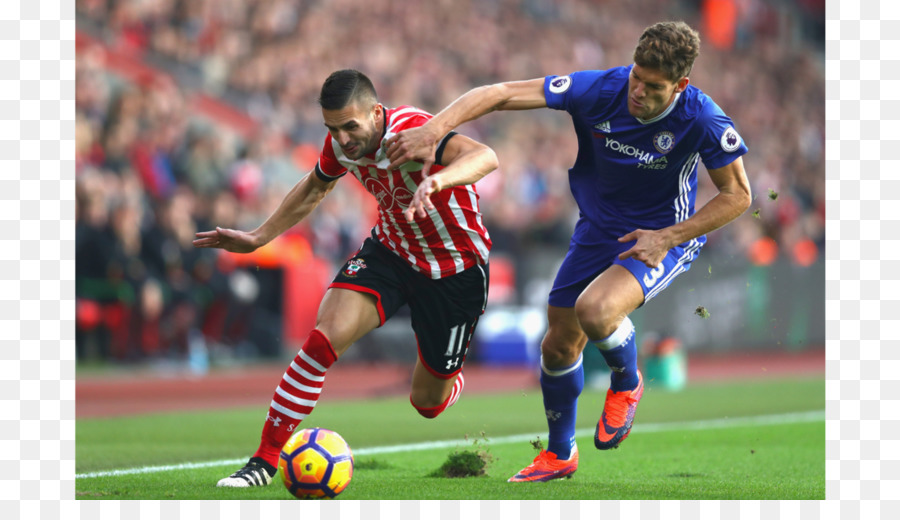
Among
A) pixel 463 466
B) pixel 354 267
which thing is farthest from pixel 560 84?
pixel 463 466

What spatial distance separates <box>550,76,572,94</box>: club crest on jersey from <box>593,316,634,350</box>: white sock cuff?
1333mm

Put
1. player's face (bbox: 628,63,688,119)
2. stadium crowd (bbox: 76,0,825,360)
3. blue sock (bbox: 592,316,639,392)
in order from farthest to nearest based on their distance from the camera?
stadium crowd (bbox: 76,0,825,360) → blue sock (bbox: 592,316,639,392) → player's face (bbox: 628,63,688,119)

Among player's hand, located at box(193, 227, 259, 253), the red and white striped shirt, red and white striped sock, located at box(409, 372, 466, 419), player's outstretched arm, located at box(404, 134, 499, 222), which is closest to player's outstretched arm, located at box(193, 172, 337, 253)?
player's hand, located at box(193, 227, 259, 253)

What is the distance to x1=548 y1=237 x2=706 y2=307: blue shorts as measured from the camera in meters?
6.50

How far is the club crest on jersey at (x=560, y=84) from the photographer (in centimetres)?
620

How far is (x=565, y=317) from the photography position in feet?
21.9

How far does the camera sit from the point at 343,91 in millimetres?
5844

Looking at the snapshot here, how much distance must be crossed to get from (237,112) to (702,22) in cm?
1910

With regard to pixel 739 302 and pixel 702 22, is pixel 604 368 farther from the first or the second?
pixel 702 22

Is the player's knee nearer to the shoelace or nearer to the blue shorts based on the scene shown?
the blue shorts

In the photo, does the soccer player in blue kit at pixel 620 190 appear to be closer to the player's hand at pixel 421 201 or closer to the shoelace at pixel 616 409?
the shoelace at pixel 616 409

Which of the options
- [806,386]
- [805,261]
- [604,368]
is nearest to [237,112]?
[604,368]

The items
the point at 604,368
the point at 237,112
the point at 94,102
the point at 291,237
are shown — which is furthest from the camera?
the point at 237,112

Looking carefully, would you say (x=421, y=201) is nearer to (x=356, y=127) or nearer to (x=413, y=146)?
(x=413, y=146)
